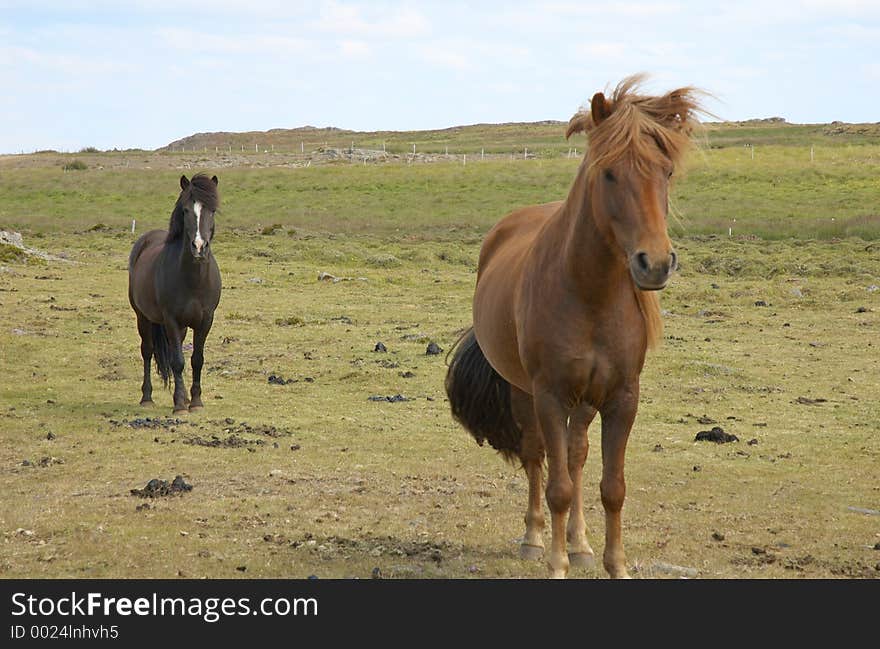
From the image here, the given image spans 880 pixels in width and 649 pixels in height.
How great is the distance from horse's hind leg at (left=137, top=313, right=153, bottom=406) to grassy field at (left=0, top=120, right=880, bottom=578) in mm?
237

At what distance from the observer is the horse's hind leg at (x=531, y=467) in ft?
22.1

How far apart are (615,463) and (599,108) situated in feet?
6.15

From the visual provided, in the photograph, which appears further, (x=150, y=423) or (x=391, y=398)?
(x=391, y=398)

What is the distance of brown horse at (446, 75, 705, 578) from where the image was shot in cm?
500

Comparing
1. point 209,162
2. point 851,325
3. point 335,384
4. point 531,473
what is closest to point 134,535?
point 531,473

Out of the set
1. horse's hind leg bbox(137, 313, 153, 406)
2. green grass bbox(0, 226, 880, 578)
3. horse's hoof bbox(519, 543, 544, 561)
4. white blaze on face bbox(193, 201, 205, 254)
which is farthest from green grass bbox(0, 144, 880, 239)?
horse's hoof bbox(519, 543, 544, 561)

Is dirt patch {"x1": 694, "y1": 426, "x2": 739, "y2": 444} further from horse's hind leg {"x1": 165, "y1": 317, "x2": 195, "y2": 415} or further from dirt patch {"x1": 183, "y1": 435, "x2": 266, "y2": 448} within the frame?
horse's hind leg {"x1": 165, "y1": 317, "x2": 195, "y2": 415}

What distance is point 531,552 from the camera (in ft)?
22.0

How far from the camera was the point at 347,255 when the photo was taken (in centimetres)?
2870

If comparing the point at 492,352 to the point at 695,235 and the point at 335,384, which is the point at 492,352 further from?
the point at 695,235

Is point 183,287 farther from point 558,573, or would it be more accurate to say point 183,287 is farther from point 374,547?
point 558,573

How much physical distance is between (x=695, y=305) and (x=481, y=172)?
35346 millimetres

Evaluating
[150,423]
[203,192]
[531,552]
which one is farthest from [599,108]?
[150,423]

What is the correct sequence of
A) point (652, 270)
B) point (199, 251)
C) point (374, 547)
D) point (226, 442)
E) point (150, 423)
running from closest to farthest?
point (652, 270)
point (374, 547)
point (226, 442)
point (150, 423)
point (199, 251)
